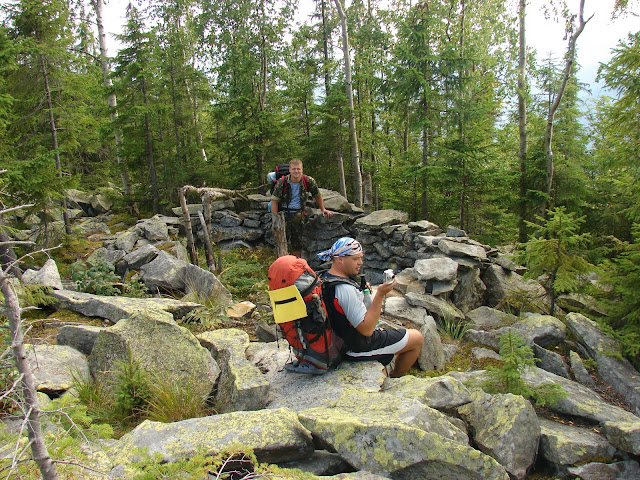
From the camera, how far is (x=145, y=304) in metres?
6.77

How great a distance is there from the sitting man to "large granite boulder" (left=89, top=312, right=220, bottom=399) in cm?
179

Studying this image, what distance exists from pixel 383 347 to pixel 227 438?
2.22 m

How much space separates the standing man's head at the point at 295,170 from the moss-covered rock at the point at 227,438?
617 cm

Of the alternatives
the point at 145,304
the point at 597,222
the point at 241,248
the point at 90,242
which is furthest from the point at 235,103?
the point at 597,222

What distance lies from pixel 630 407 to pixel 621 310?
1761 millimetres

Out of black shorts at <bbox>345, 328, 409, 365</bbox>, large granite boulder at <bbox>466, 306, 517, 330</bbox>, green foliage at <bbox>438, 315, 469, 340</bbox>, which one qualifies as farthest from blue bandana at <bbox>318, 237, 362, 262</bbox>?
large granite boulder at <bbox>466, 306, 517, 330</bbox>

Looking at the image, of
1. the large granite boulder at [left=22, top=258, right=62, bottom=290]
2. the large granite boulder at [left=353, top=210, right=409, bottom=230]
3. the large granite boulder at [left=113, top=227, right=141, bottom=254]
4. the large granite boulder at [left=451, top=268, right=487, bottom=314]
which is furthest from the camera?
the large granite boulder at [left=353, top=210, right=409, bottom=230]

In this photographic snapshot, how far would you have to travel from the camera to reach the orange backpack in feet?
13.3

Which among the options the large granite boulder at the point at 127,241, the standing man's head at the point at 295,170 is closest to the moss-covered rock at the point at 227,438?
the standing man's head at the point at 295,170

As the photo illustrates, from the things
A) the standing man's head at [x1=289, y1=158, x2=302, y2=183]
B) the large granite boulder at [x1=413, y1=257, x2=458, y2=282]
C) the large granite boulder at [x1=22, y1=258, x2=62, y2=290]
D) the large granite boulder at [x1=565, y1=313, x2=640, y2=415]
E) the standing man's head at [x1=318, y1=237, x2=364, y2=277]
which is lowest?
the large granite boulder at [x1=565, y1=313, x2=640, y2=415]

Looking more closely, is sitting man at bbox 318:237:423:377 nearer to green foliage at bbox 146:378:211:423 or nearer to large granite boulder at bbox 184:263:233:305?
green foliage at bbox 146:378:211:423

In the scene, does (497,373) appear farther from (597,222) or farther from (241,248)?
(241,248)

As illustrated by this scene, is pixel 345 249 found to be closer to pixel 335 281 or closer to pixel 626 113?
pixel 335 281

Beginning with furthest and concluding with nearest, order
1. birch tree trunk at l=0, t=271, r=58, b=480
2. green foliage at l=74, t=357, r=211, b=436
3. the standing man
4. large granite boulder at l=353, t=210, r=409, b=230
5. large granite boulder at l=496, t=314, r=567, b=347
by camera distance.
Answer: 1. large granite boulder at l=353, t=210, r=409, b=230
2. the standing man
3. large granite boulder at l=496, t=314, r=567, b=347
4. green foliage at l=74, t=357, r=211, b=436
5. birch tree trunk at l=0, t=271, r=58, b=480
